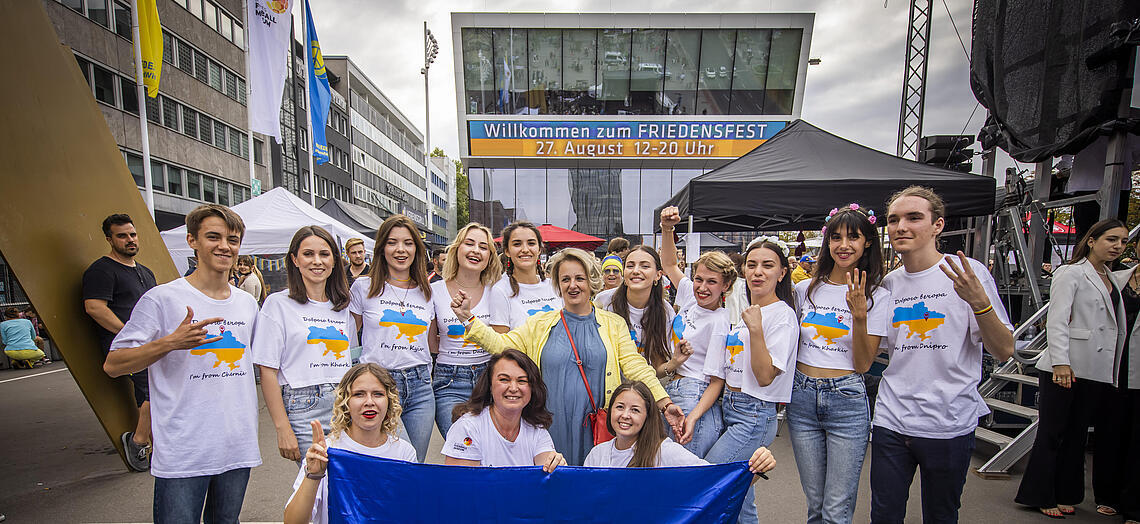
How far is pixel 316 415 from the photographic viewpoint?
264 centimetres

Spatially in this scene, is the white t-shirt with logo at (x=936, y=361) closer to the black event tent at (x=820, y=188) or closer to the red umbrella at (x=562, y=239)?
the black event tent at (x=820, y=188)

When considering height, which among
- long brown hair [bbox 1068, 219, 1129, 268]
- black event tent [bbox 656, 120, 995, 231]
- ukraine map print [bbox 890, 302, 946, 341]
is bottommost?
ukraine map print [bbox 890, 302, 946, 341]

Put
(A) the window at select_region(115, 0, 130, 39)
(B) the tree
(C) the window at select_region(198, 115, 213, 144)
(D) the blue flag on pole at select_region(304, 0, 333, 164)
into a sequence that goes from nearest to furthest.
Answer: (D) the blue flag on pole at select_region(304, 0, 333, 164)
(A) the window at select_region(115, 0, 130, 39)
(C) the window at select_region(198, 115, 213, 144)
(B) the tree

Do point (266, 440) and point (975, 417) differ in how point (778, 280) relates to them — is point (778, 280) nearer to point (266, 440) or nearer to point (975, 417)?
point (975, 417)

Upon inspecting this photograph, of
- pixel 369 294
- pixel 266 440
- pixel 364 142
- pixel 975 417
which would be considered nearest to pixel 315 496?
pixel 369 294

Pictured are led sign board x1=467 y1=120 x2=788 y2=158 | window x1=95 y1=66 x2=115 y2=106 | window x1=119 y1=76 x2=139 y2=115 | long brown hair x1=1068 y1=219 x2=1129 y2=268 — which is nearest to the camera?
long brown hair x1=1068 y1=219 x2=1129 y2=268

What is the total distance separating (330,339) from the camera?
272 cm

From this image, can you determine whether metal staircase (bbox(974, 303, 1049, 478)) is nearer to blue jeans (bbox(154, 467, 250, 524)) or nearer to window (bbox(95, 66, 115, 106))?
blue jeans (bbox(154, 467, 250, 524))

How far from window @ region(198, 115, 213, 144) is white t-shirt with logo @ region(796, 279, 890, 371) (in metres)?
26.4

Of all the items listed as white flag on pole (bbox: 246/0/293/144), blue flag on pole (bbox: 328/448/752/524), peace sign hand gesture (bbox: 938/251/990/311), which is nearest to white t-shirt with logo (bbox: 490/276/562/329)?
blue flag on pole (bbox: 328/448/752/524)

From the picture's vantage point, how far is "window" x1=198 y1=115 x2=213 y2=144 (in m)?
22.1

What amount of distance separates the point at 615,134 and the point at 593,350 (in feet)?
58.3

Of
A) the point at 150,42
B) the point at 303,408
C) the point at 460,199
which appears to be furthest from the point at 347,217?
the point at 460,199

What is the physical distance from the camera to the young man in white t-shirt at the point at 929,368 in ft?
7.58
